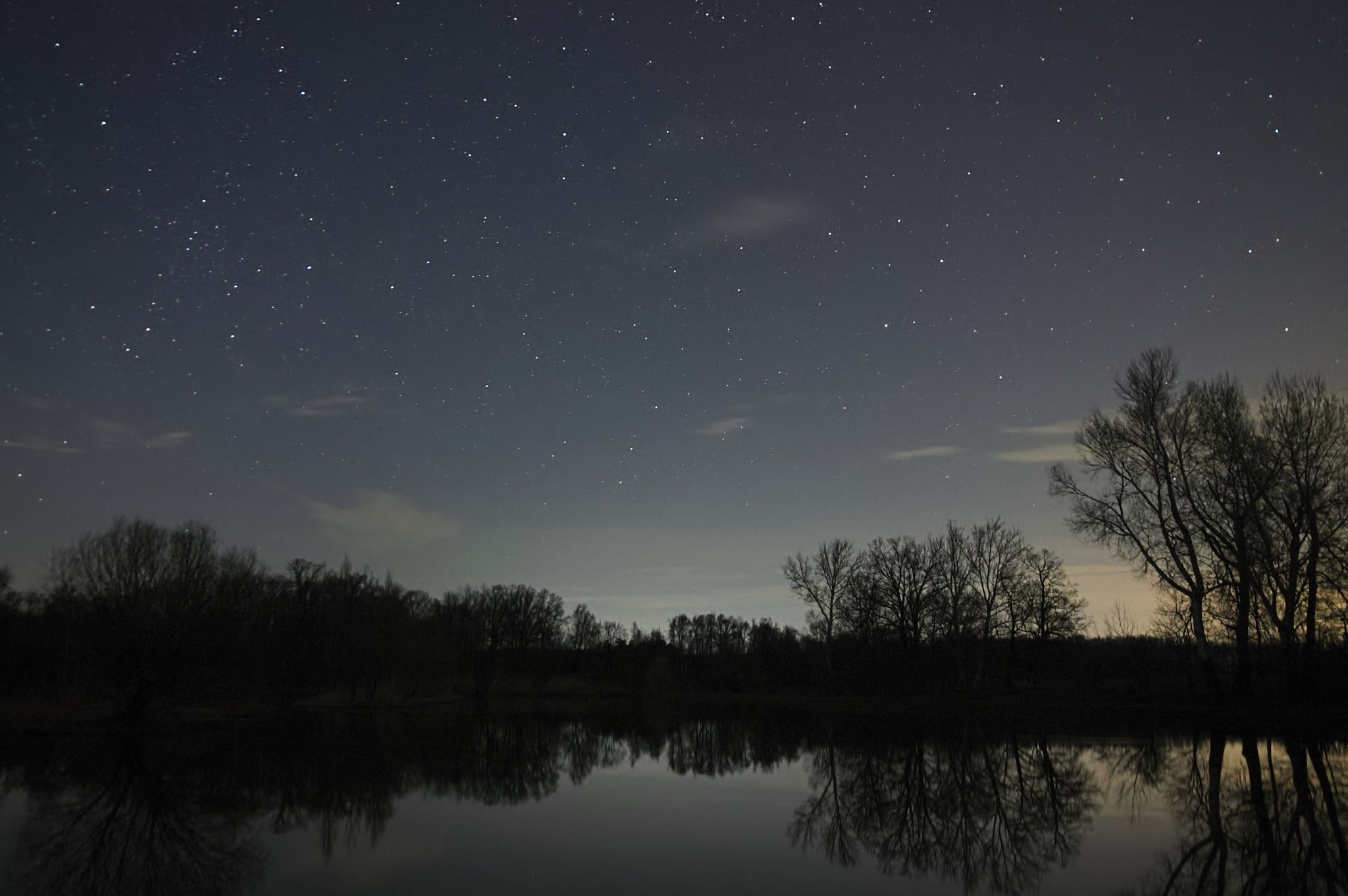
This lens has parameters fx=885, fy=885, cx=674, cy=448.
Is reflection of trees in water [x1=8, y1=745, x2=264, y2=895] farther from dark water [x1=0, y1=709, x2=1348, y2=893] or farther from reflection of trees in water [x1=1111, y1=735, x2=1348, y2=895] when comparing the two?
reflection of trees in water [x1=1111, y1=735, x2=1348, y2=895]

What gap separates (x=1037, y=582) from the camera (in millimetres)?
52281

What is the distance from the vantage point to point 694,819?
40.5ft

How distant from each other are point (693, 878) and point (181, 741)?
71.6 feet

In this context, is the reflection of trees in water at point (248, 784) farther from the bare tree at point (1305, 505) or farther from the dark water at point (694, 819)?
the bare tree at point (1305, 505)

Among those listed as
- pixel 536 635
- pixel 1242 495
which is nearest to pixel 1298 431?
pixel 1242 495

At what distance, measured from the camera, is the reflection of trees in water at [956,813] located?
9.11 meters

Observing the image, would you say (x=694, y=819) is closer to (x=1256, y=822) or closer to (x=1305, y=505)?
(x=1256, y=822)

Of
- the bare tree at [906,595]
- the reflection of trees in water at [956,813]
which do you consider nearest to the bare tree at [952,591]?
the bare tree at [906,595]

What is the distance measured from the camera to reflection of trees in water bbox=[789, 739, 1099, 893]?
9.11 m

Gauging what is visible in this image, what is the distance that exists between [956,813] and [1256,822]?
3.39 m

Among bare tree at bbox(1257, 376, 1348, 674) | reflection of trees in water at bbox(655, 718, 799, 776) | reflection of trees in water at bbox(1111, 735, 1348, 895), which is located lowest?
reflection of trees in water at bbox(655, 718, 799, 776)

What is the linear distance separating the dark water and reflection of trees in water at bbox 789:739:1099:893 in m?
0.06

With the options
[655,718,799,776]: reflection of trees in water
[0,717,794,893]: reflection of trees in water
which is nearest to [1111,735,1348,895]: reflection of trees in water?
[655,718,799,776]: reflection of trees in water

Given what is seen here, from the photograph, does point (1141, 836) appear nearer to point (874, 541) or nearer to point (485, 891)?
point (485, 891)
